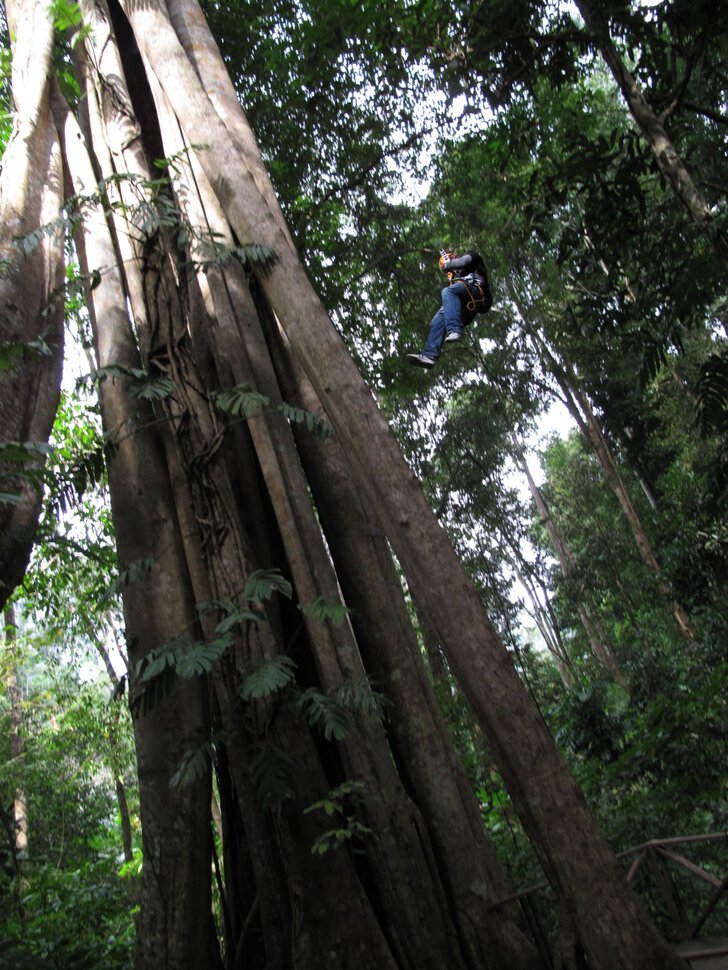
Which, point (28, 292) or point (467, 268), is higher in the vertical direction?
point (467, 268)

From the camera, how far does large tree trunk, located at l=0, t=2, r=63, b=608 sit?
3402mm

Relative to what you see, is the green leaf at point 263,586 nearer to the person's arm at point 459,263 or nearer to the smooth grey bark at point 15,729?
the person's arm at point 459,263

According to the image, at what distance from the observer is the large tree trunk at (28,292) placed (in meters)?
3.40

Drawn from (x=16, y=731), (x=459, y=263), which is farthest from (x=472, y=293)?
(x=16, y=731)

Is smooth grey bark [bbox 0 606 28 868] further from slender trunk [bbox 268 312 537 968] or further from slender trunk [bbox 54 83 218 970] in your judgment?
slender trunk [bbox 268 312 537 968]

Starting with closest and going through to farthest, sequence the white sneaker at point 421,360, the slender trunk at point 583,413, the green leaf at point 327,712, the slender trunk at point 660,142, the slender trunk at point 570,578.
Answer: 1. the green leaf at point 327,712
2. the slender trunk at point 660,142
3. the white sneaker at point 421,360
4. the slender trunk at point 583,413
5. the slender trunk at point 570,578

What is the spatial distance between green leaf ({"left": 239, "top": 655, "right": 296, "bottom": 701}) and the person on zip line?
10.3 ft

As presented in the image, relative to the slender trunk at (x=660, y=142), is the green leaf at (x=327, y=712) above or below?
below

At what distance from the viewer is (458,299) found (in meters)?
5.41

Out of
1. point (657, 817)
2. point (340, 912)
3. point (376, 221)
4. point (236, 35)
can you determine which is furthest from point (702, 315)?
point (236, 35)

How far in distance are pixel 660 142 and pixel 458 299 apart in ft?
5.62

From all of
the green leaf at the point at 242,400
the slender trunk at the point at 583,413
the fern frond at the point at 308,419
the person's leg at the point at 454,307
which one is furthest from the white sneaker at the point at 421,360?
the slender trunk at the point at 583,413

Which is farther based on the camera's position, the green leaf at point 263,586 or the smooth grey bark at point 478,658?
the green leaf at point 263,586

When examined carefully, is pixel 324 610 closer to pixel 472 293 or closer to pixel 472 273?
pixel 472 293
